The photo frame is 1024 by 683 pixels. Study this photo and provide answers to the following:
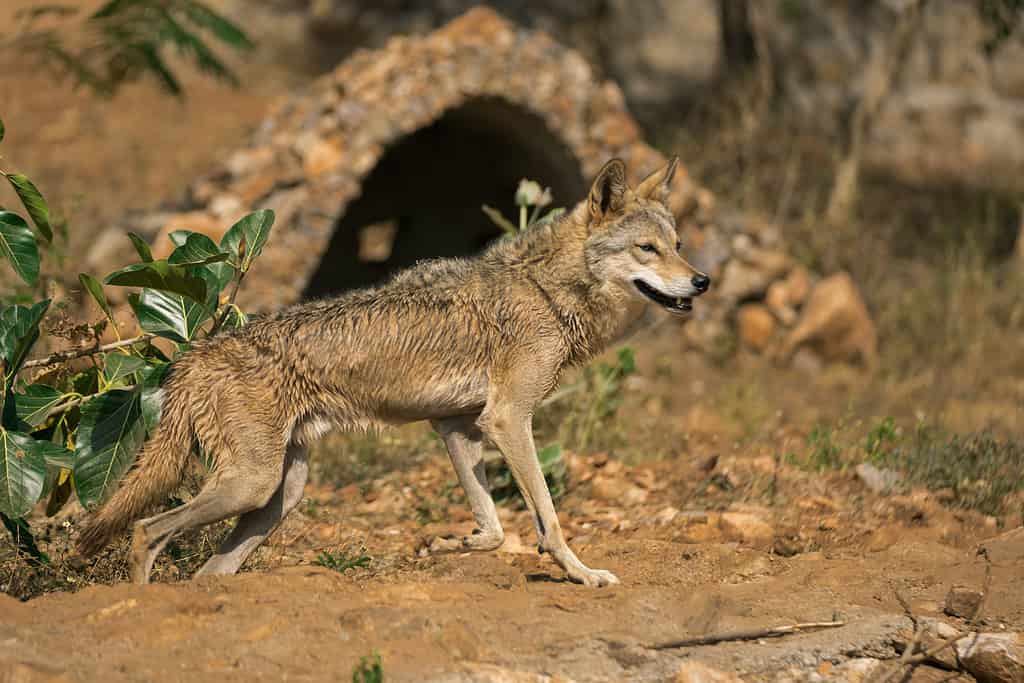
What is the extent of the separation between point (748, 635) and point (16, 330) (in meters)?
3.64

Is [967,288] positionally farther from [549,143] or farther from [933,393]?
[549,143]

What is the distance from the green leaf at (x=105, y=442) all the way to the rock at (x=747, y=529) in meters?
3.29

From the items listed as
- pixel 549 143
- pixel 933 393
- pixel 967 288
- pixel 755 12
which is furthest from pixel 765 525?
pixel 755 12

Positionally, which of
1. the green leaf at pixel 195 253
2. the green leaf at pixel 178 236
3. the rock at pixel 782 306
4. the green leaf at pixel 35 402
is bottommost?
the rock at pixel 782 306

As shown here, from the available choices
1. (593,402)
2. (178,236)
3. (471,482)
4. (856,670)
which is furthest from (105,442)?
(593,402)

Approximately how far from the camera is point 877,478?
7.73m

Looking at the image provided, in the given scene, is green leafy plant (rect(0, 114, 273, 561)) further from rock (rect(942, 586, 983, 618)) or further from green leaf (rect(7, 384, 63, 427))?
rock (rect(942, 586, 983, 618))

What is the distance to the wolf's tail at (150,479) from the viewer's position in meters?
5.42

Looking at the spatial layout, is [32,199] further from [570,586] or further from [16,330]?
[570,586]

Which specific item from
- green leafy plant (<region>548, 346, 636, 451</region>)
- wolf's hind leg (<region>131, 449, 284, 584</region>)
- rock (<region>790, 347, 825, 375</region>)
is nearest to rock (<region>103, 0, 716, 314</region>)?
rock (<region>790, 347, 825, 375</region>)

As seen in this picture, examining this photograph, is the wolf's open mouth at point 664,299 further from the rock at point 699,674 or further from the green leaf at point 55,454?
the green leaf at point 55,454

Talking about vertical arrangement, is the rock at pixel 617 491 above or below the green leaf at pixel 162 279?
below

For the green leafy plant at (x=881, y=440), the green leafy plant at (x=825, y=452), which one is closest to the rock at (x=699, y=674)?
the green leafy plant at (x=825, y=452)

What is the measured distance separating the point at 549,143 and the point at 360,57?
2085mm
